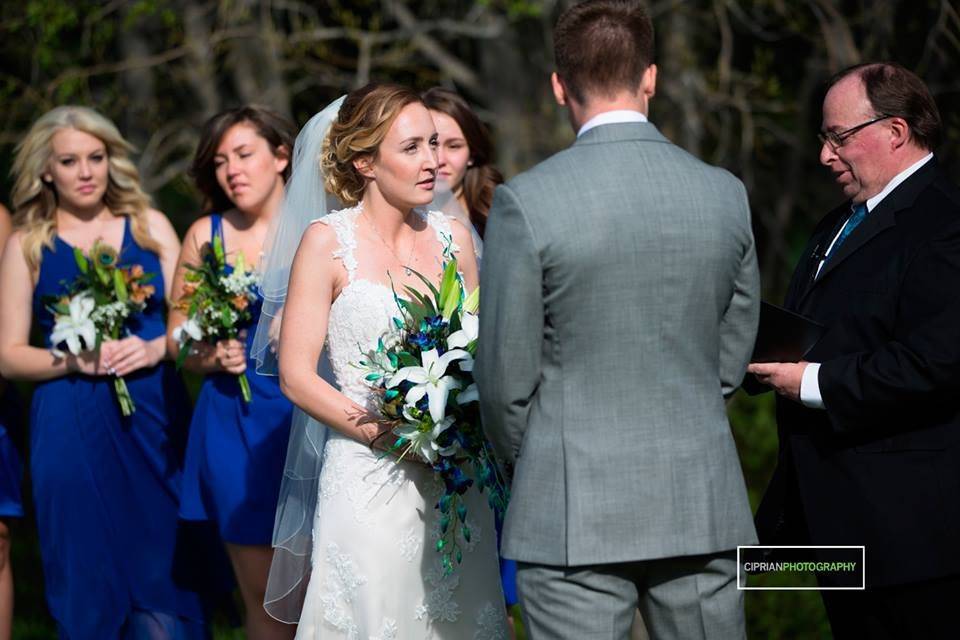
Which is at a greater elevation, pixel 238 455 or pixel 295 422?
pixel 295 422

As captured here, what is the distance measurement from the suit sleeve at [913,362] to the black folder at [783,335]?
4.4 inches

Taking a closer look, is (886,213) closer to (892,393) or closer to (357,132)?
(892,393)

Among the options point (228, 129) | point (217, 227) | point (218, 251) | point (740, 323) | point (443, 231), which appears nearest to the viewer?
point (740, 323)

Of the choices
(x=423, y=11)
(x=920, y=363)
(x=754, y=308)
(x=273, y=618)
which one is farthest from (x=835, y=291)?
(x=423, y=11)

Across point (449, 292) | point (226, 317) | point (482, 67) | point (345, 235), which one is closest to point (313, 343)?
point (345, 235)

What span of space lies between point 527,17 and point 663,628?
20.3 ft

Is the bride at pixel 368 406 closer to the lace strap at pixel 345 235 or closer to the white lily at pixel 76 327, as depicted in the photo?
the lace strap at pixel 345 235

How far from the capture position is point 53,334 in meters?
5.52

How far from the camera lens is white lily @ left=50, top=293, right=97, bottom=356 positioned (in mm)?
5477

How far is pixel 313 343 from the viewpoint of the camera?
4109 mm

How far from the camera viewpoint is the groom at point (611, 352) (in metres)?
3.04

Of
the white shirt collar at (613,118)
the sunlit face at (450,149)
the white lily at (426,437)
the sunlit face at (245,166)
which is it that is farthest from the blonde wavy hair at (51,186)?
the white shirt collar at (613,118)

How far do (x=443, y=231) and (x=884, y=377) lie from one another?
174 cm

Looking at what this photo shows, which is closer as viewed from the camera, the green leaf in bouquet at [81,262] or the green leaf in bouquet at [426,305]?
the green leaf in bouquet at [426,305]
